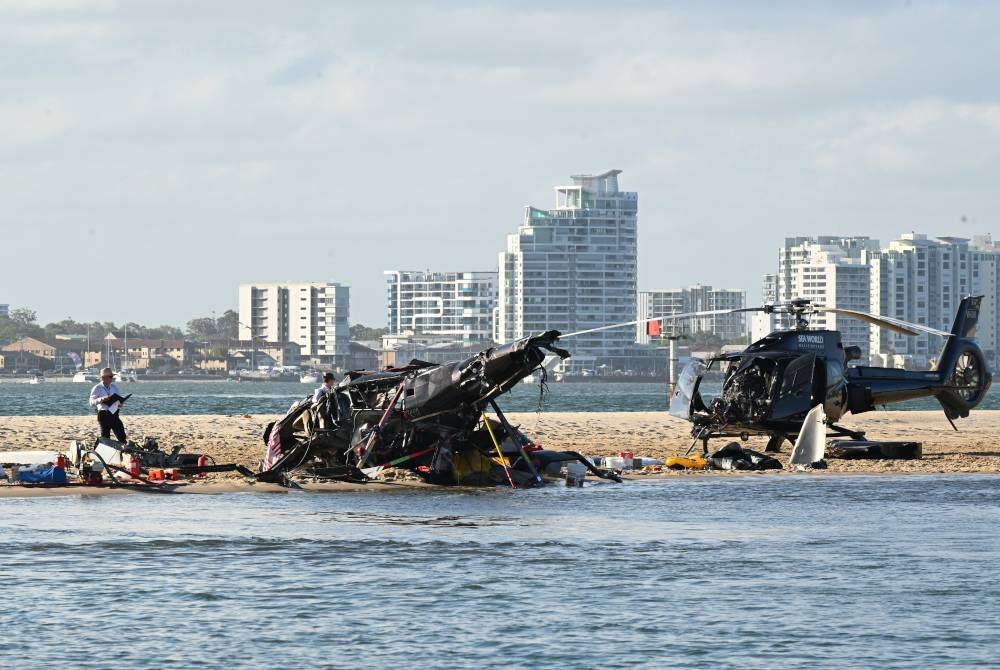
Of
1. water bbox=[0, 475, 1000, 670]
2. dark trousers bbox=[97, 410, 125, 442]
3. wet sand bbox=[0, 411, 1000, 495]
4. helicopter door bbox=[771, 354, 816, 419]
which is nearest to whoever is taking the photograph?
water bbox=[0, 475, 1000, 670]

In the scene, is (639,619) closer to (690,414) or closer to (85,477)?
(85,477)

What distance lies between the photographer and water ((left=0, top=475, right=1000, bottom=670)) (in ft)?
50.1

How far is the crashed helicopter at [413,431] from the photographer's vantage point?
1067 inches

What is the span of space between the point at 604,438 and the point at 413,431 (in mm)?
16914

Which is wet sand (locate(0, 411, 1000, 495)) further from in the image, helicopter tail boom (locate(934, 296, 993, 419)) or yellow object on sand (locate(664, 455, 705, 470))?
helicopter tail boom (locate(934, 296, 993, 419))

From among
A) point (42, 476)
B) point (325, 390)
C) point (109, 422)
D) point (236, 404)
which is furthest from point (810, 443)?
point (236, 404)

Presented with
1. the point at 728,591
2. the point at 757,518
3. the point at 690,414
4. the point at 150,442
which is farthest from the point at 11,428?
the point at 728,591

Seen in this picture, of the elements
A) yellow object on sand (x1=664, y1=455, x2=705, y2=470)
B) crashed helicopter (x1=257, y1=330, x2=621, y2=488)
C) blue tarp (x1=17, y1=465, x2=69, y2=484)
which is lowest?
Answer: yellow object on sand (x1=664, y1=455, x2=705, y2=470)

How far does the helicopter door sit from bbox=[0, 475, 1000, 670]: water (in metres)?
5.32

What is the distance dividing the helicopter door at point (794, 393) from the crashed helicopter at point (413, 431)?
626 centimetres

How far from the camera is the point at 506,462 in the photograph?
28.3m

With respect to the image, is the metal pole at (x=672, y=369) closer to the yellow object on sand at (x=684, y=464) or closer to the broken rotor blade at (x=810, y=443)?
the yellow object on sand at (x=684, y=464)

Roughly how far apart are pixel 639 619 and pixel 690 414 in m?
17.2

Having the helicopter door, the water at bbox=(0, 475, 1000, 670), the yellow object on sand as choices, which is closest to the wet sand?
the yellow object on sand
